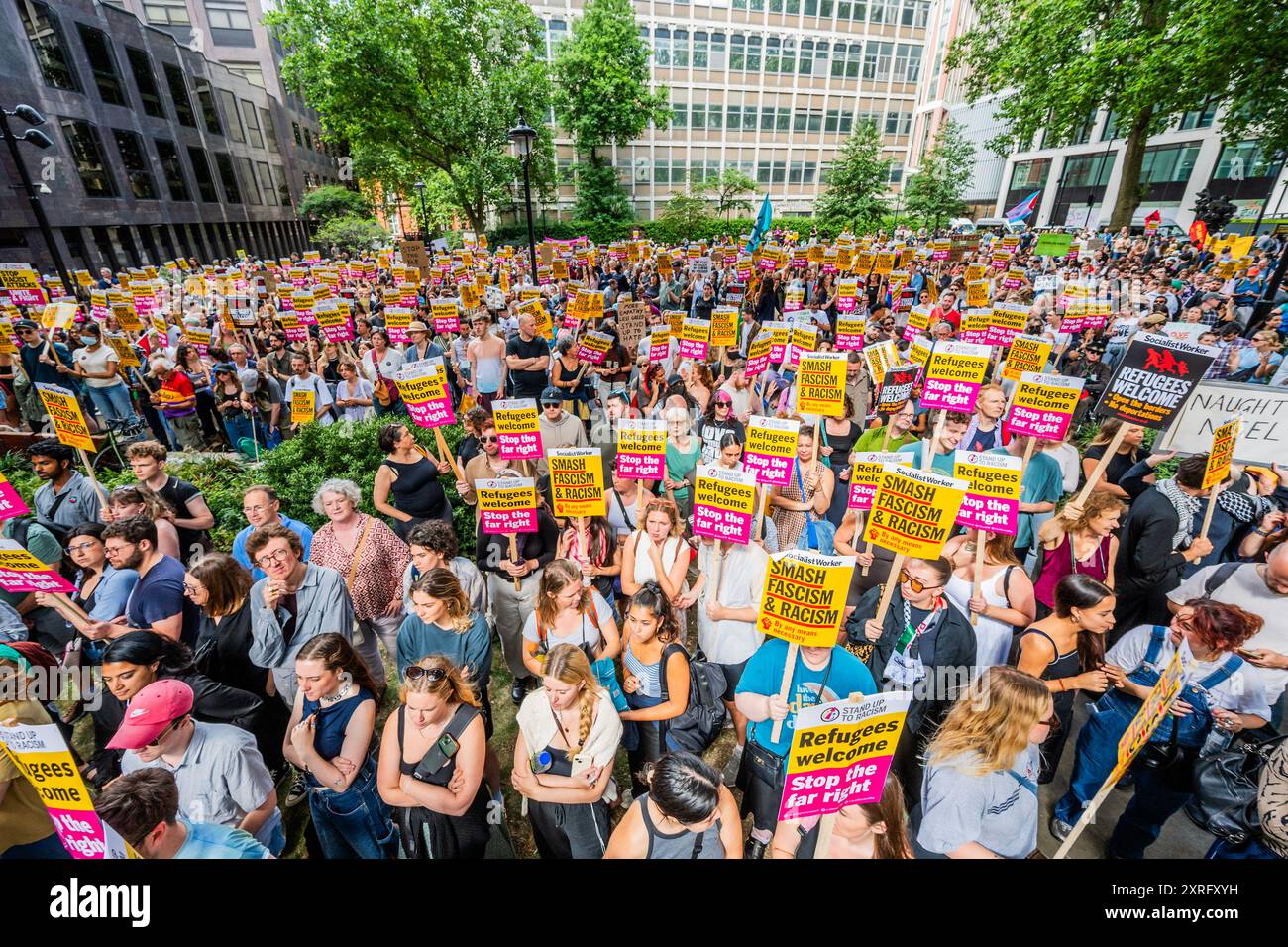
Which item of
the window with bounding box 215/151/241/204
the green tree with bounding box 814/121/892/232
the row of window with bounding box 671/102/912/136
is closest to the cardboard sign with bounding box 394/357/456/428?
the green tree with bounding box 814/121/892/232

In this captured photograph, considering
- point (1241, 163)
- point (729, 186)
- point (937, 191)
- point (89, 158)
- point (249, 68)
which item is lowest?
point (937, 191)

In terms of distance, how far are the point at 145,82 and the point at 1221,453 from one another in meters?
42.0

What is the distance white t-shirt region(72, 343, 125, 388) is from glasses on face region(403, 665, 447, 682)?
916 centimetres

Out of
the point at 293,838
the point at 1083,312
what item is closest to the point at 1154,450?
the point at 1083,312

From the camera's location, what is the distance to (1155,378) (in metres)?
4.23

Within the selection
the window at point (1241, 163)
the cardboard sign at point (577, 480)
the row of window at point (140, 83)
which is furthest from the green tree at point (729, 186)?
the cardboard sign at point (577, 480)

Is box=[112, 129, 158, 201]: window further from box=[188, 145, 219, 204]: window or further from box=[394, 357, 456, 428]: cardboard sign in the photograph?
box=[394, 357, 456, 428]: cardboard sign

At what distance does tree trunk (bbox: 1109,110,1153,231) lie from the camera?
19.8 metres

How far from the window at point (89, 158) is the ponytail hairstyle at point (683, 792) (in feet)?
113

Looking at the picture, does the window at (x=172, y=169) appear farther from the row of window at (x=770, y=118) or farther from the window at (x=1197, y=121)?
the window at (x=1197, y=121)

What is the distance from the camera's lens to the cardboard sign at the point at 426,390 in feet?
17.0

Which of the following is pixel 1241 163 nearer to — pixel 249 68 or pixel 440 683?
pixel 440 683

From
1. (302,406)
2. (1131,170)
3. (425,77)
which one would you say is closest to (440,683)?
(302,406)

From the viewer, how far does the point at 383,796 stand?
2680 mm
